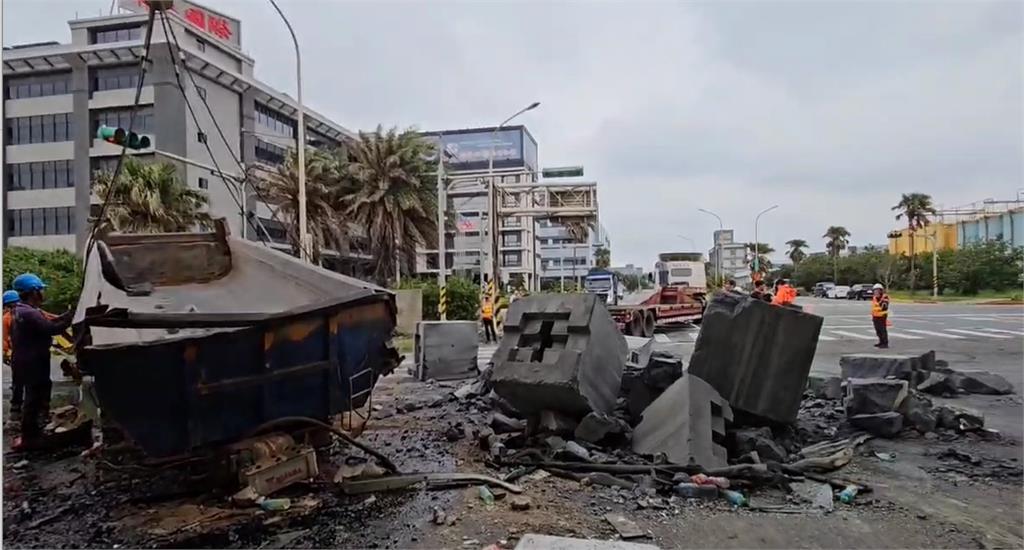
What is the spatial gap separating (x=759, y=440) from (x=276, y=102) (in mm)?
48286

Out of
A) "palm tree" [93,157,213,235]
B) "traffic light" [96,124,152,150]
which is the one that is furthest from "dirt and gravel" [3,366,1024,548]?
"palm tree" [93,157,213,235]

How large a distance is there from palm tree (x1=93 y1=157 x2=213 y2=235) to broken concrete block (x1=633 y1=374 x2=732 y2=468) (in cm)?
2184

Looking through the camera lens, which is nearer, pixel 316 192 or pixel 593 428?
A: pixel 593 428

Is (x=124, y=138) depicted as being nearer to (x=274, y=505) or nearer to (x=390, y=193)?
(x=274, y=505)

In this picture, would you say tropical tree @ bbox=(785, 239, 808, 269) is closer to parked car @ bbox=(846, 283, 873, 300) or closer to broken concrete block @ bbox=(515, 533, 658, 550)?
parked car @ bbox=(846, 283, 873, 300)

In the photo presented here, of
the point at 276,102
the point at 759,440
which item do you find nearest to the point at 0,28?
the point at 759,440

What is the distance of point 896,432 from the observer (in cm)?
691

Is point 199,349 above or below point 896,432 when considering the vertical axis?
above

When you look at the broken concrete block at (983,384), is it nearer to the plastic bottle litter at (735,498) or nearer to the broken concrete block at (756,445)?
the broken concrete block at (756,445)

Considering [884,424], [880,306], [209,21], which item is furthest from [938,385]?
[209,21]

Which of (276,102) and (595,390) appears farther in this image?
(276,102)

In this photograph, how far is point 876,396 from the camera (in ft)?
23.2

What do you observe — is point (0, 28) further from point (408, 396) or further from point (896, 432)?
point (896, 432)

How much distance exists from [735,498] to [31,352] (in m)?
7.23
